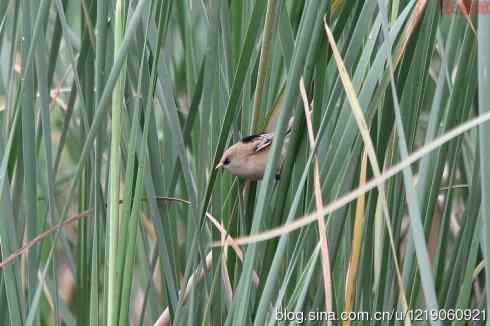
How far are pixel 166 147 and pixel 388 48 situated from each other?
34.6 inches

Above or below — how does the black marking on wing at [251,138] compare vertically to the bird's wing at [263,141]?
above

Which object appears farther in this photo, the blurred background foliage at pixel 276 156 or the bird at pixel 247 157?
the bird at pixel 247 157

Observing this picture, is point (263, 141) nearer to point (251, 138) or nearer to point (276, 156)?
point (251, 138)

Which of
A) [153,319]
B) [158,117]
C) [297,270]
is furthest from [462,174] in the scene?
[158,117]

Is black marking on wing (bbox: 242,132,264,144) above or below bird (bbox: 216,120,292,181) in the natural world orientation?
above

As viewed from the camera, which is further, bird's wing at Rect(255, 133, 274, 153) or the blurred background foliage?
bird's wing at Rect(255, 133, 274, 153)

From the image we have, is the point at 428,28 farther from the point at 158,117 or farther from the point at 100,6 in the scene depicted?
the point at 158,117

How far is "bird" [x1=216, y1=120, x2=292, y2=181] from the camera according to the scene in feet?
5.13

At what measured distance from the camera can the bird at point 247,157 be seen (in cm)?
156

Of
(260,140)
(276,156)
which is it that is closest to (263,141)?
(260,140)

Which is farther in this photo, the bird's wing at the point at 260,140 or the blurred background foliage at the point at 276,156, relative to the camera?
the bird's wing at the point at 260,140

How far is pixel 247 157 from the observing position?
1604 millimetres

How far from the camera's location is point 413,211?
0.85 meters

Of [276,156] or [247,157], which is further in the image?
[247,157]
